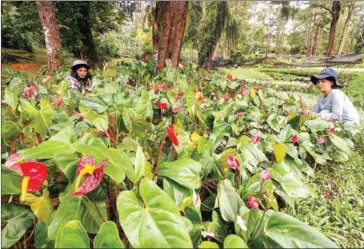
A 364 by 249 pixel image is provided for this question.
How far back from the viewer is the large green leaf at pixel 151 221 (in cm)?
53

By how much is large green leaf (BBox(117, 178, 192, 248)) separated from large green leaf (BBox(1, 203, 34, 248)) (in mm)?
291

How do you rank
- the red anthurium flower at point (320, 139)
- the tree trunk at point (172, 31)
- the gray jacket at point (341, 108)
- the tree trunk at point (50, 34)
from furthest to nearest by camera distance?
the tree trunk at point (50, 34), the tree trunk at point (172, 31), the gray jacket at point (341, 108), the red anthurium flower at point (320, 139)

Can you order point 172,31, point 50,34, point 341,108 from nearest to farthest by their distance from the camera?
1. point 341,108
2. point 172,31
3. point 50,34

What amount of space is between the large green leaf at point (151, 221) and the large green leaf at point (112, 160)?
4 centimetres

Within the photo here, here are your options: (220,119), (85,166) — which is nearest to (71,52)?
(220,119)

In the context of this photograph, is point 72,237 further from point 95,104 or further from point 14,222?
point 95,104

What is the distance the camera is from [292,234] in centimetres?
62

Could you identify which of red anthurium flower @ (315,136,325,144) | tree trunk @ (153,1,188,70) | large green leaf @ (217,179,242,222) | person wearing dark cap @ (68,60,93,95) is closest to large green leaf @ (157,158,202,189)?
large green leaf @ (217,179,242,222)

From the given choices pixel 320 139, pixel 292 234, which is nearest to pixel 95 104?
pixel 292 234

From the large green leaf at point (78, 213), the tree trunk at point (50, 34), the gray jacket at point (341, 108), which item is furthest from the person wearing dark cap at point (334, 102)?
the tree trunk at point (50, 34)

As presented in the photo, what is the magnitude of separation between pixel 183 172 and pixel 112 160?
248 millimetres

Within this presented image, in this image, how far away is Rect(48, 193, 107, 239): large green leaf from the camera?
61 cm

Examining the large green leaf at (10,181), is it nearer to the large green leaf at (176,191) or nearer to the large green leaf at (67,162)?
the large green leaf at (67,162)

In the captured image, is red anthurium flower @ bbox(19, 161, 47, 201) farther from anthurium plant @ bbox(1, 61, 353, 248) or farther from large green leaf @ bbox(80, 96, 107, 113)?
large green leaf @ bbox(80, 96, 107, 113)
